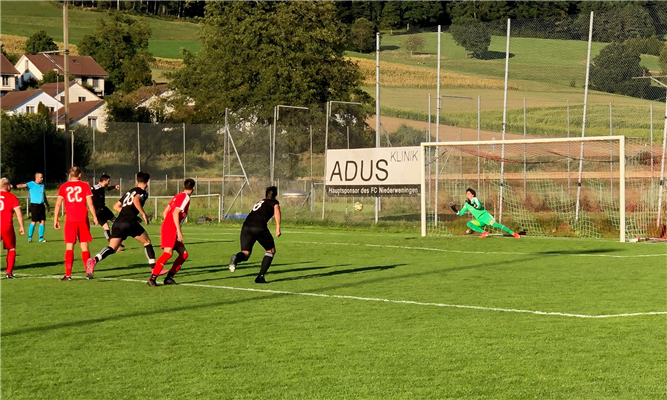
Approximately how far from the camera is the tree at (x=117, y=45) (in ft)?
401

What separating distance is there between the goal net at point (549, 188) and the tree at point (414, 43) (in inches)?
183

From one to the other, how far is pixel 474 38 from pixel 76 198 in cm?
2170

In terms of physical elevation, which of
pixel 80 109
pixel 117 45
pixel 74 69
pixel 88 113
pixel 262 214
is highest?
pixel 117 45

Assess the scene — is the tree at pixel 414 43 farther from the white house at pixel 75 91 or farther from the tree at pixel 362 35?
the white house at pixel 75 91

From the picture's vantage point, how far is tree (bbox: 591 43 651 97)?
103 ft

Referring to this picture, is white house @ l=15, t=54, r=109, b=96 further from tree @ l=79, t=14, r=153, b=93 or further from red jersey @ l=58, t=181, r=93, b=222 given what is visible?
red jersey @ l=58, t=181, r=93, b=222

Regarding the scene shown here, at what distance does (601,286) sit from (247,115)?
144 ft

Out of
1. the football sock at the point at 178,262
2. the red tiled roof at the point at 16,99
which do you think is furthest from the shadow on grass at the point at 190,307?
the red tiled roof at the point at 16,99

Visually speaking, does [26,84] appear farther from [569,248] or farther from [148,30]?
[569,248]

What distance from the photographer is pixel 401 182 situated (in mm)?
30531

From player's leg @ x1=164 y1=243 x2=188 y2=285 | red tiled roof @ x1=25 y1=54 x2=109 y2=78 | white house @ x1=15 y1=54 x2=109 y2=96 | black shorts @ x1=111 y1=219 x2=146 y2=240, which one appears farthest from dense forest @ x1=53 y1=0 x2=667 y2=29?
white house @ x1=15 y1=54 x2=109 y2=96

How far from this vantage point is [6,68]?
389 feet

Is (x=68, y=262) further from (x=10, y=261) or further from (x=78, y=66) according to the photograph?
(x=78, y=66)

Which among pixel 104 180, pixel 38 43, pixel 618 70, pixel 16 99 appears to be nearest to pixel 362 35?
pixel 618 70
